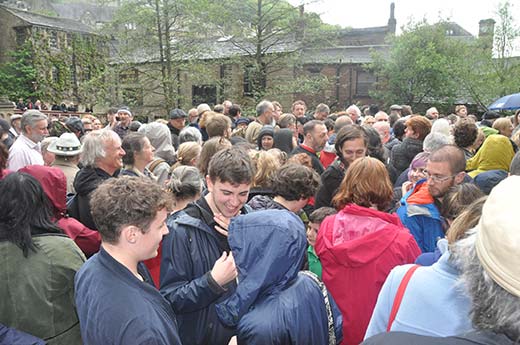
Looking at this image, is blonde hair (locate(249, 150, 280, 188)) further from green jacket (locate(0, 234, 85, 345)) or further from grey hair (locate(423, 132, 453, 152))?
green jacket (locate(0, 234, 85, 345))

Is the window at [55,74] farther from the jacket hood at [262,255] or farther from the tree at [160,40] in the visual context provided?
the jacket hood at [262,255]

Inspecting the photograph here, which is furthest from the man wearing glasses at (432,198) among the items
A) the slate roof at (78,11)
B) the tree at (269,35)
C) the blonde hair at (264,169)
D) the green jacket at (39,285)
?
the slate roof at (78,11)

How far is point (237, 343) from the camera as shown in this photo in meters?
1.86

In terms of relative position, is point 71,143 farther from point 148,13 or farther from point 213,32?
point 213,32

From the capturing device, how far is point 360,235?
243 cm

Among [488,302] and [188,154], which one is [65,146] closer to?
[188,154]

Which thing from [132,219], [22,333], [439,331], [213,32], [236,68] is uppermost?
[213,32]

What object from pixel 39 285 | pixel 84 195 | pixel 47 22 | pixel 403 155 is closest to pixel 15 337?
pixel 39 285

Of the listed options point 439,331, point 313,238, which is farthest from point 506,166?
point 439,331

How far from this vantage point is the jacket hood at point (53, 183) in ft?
9.60

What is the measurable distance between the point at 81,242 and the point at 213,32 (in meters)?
15.7

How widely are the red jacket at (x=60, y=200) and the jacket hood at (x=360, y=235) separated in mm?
1845

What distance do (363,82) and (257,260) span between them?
97.3ft

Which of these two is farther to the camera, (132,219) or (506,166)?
(506,166)
